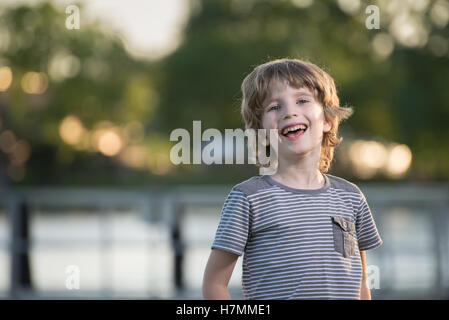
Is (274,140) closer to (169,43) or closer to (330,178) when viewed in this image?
(330,178)

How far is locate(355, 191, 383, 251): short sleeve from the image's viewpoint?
229 cm

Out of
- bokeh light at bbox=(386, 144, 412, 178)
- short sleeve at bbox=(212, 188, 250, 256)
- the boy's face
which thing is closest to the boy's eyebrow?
the boy's face

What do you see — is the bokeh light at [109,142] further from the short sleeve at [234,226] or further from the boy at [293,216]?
the short sleeve at [234,226]

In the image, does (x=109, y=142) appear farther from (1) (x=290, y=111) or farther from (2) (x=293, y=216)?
(2) (x=293, y=216)

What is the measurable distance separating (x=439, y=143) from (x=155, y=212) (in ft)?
39.7

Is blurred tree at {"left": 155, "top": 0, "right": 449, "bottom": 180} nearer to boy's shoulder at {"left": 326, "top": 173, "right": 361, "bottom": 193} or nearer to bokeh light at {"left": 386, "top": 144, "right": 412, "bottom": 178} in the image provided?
bokeh light at {"left": 386, "top": 144, "right": 412, "bottom": 178}

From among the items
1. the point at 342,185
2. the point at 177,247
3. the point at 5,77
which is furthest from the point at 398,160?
the point at 342,185

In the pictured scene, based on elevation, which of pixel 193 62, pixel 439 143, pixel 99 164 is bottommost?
pixel 439 143

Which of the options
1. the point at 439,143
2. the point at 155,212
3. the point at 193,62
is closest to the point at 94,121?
the point at 193,62

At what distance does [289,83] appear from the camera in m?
2.26

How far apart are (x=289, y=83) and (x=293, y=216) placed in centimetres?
42

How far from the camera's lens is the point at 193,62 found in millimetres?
31891

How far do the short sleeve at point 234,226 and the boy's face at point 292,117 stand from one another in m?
0.24

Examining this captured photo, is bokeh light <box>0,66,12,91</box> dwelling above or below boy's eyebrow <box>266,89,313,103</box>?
above
